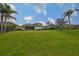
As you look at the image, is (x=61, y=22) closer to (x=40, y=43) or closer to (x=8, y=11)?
(x=40, y=43)

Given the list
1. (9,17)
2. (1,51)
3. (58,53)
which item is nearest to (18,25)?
(9,17)

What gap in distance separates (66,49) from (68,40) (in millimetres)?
127

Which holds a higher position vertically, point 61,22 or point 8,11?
point 8,11

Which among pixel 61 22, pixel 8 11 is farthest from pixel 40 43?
pixel 8 11

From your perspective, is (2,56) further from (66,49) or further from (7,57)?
(66,49)

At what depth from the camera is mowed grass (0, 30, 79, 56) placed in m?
2.74

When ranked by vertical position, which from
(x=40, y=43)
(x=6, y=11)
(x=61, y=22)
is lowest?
(x=40, y=43)

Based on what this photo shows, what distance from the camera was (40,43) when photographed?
9.16 feet

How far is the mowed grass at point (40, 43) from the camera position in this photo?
2.74 m

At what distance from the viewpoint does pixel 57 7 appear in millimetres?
2811

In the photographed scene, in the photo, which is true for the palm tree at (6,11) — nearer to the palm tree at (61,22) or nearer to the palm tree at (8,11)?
the palm tree at (8,11)

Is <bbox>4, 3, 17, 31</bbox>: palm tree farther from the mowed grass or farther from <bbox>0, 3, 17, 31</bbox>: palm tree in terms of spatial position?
the mowed grass

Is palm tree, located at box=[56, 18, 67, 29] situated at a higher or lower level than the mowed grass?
Result: higher

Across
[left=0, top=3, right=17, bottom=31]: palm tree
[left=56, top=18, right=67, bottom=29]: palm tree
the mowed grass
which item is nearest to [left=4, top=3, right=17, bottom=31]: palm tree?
[left=0, top=3, right=17, bottom=31]: palm tree
